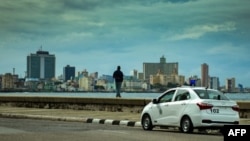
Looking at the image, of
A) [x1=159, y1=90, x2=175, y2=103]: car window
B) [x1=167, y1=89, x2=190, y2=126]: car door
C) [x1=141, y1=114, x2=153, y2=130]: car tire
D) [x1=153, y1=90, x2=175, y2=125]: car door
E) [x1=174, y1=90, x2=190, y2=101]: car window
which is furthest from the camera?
Result: [x1=141, y1=114, x2=153, y2=130]: car tire

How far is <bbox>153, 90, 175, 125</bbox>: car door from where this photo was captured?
1828cm

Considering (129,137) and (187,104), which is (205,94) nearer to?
(187,104)

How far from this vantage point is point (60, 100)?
32.2 meters

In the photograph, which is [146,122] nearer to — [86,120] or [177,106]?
[177,106]

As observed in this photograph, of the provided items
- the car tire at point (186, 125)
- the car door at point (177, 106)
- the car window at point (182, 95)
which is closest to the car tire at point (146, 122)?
the car door at point (177, 106)

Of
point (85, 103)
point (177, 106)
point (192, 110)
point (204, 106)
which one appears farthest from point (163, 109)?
point (85, 103)

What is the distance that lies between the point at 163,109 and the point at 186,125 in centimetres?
152

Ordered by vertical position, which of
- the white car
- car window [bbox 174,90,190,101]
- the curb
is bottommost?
the curb

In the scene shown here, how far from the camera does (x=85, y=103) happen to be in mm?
30516

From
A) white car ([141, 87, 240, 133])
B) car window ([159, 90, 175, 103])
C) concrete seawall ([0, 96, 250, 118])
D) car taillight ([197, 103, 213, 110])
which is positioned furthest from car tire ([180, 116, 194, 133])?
concrete seawall ([0, 96, 250, 118])

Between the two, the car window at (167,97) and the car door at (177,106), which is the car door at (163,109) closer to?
the car window at (167,97)

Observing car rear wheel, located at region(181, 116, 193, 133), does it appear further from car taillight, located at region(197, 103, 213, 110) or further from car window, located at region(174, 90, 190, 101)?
car window, located at region(174, 90, 190, 101)

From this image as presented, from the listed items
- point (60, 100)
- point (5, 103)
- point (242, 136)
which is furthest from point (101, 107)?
point (242, 136)

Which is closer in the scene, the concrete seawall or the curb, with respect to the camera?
the curb
